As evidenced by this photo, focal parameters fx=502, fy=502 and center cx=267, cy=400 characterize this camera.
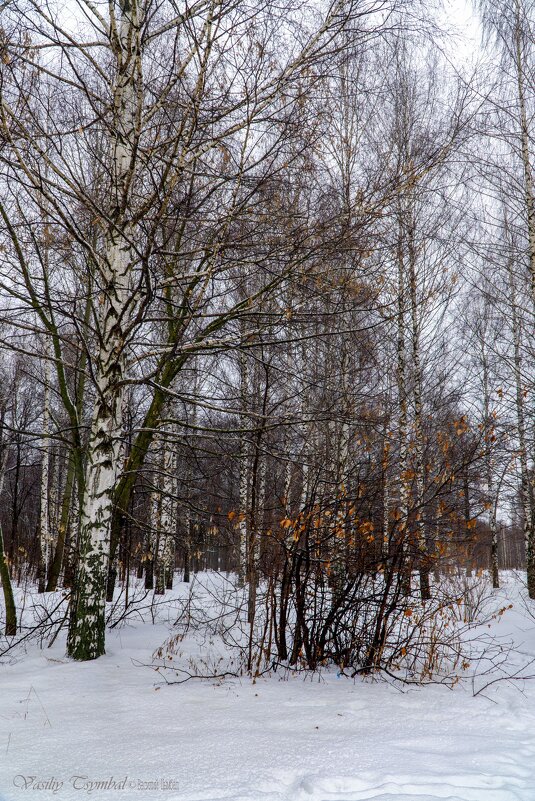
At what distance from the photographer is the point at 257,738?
273 centimetres

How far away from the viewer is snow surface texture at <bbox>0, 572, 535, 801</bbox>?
216 centimetres

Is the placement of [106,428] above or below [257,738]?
above

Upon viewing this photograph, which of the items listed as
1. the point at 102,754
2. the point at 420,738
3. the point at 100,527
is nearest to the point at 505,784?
the point at 420,738

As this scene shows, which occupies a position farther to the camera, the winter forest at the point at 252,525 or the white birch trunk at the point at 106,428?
the white birch trunk at the point at 106,428

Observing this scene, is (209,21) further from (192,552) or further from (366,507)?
(192,552)

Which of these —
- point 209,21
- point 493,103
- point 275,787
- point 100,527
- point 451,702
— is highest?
point 493,103

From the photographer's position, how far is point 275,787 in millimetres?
2184

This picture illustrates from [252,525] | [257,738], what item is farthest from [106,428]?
[257,738]

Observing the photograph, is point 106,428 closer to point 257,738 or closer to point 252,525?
point 252,525

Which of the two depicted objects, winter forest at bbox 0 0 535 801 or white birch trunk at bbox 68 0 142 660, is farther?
white birch trunk at bbox 68 0 142 660

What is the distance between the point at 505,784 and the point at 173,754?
1.54 metres

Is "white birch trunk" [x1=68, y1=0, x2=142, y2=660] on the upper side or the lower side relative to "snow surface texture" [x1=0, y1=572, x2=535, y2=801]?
upper

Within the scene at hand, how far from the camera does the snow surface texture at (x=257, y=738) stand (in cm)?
216

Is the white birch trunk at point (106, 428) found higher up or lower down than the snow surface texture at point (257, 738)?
higher up
